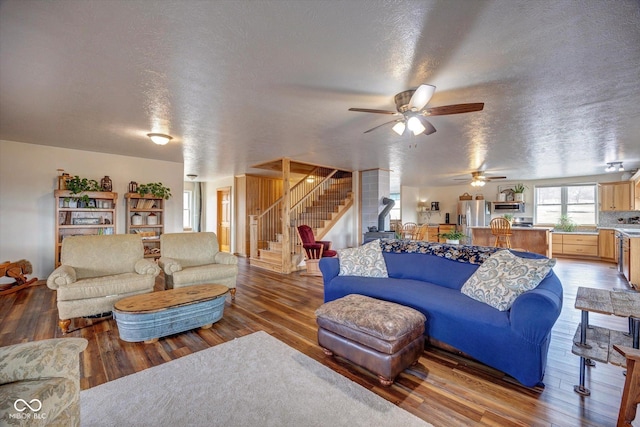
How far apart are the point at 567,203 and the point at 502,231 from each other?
10.4 ft

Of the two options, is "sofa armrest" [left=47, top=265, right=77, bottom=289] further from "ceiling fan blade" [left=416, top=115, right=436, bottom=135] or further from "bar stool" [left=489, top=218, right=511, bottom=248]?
"bar stool" [left=489, top=218, right=511, bottom=248]

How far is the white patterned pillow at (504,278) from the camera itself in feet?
7.29

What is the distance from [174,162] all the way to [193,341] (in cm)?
494

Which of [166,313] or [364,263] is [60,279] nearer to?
[166,313]

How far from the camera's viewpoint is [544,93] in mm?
2730

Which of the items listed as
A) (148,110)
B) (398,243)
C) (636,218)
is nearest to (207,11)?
(148,110)

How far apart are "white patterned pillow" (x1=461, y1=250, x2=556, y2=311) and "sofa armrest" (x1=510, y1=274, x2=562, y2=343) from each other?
0.47 feet

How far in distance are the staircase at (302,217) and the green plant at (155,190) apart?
2205 mm

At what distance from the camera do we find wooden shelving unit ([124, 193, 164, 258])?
570 centimetres

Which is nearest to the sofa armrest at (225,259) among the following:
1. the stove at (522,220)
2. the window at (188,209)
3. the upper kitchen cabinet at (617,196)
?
the window at (188,209)

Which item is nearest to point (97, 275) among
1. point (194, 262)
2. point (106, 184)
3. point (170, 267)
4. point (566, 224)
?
point (170, 267)

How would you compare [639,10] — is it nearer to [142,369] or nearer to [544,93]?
[544,93]

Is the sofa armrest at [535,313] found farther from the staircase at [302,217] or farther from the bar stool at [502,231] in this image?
the bar stool at [502,231]

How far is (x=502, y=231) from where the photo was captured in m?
7.34
